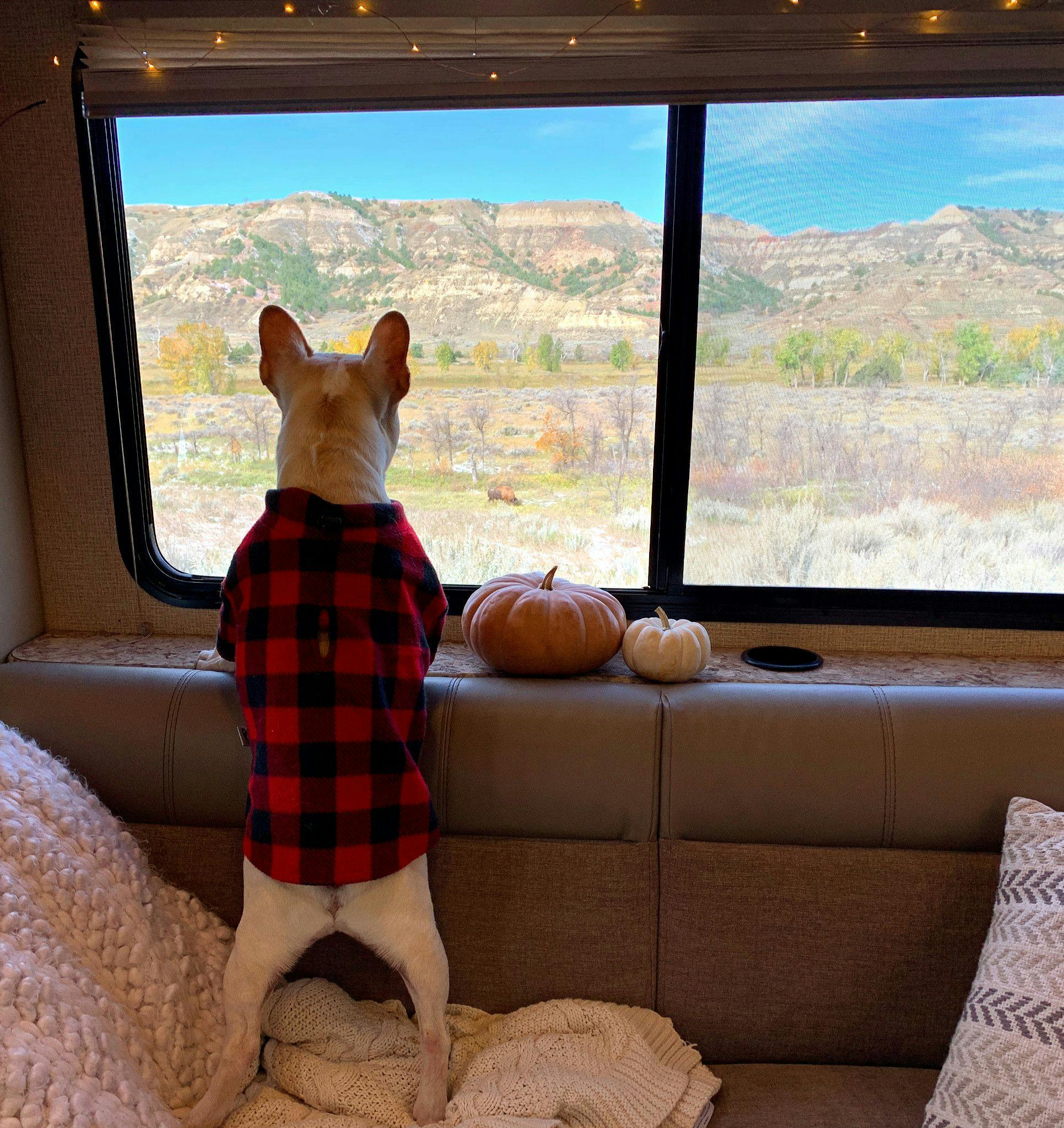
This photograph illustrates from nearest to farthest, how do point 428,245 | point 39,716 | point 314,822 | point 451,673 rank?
point 314,822, point 39,716, point 451,673, point 428,245

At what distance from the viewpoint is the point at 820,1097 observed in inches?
57.6

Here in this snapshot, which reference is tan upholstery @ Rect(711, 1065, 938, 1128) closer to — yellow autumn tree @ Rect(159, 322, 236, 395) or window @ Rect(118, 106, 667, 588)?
window @ Rect(118, 106, 667, 588)

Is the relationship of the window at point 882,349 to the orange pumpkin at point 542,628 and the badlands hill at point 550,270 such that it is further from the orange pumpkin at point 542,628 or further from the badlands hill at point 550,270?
the orange pumpkin at point 542,628

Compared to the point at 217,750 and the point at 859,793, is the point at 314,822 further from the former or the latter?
the point at 859,793

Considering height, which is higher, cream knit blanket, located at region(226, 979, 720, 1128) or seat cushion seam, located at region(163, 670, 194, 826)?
seat cushion seam, located at region(163, 670, 194, 826)

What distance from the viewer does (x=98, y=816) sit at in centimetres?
157

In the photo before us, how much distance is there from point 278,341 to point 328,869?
96 centimetres

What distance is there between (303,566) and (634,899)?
896 millimetres

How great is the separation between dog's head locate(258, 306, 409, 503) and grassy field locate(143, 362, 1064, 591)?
0.54 meters

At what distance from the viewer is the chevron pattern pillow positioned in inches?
45.8

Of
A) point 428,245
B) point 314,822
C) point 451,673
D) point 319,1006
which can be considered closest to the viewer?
point 314,822

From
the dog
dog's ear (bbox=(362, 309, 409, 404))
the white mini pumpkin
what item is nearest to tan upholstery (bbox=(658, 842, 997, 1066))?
the white mini pumpkin

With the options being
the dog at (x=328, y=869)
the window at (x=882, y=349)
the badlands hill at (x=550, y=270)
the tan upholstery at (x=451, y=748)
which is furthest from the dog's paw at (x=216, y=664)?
the window at (x=882, y=349)

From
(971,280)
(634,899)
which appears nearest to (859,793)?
(634,899)
